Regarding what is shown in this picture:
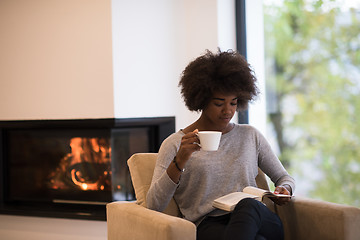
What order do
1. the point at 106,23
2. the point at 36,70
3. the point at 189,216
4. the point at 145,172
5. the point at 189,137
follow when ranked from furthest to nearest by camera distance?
1. the point at 36,70
2. the point at 106,23
3. the point at 145,172
4. the point at 189,216
5. the point at 189,137

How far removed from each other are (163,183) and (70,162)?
1.69 meters

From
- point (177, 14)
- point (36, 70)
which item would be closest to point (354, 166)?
point (177, 14)

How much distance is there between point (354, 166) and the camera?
3363mm

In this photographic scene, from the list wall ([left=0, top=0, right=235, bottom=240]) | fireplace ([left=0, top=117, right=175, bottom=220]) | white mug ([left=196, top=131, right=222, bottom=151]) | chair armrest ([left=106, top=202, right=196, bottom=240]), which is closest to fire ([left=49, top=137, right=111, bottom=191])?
fireplace ([left=0, top=117, right=175, bottom=220])

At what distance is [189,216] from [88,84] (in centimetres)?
149

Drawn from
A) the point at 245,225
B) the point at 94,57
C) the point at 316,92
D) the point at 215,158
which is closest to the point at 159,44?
the point at 94,57

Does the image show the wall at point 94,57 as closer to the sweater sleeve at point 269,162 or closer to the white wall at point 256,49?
the white wall at point 256,49

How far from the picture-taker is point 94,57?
307cm

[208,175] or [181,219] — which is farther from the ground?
[208,175]

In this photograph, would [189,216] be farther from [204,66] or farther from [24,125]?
[24,125]

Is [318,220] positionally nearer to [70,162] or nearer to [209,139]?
[209,139]

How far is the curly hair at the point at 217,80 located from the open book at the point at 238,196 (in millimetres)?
413

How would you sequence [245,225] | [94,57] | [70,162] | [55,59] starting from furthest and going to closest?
[70,162], [55,59], [94,57], [245,225]

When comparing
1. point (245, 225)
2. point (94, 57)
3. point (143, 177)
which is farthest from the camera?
point (94, 57)
